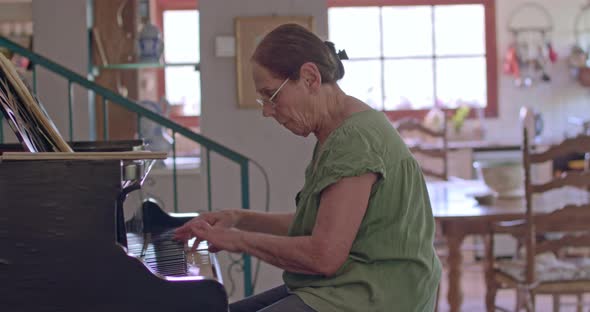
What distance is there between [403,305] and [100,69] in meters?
3.28

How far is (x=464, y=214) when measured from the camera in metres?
3.80

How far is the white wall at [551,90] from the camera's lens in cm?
786

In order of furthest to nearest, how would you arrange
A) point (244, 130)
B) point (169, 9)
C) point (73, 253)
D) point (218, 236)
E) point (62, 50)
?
point (169, 9)
point (244, 130)
point (62, 50)
point (218, 236)
point (73, 253)

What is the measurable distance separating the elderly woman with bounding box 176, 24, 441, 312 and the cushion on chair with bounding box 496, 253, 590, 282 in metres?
2.17

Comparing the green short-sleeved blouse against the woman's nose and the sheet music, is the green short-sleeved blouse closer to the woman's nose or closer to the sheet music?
the woman's nose

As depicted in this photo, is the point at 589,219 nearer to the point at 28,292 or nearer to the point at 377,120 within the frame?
the point at 377,120

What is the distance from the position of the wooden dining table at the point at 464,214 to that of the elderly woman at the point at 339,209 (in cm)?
184

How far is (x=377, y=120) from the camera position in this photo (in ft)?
6.43

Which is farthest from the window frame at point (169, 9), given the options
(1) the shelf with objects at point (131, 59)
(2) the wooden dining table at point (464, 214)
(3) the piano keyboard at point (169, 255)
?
(3) the piano keyboard at point (169, 255)

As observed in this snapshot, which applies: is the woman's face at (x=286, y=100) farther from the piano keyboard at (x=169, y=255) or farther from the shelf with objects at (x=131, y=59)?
the shelf with objects at (x=131, y=59)

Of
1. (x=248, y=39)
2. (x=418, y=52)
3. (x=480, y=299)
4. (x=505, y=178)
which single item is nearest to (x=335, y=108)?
(x=505, y=178)

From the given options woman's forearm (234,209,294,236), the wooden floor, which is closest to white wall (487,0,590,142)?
the wooden floor

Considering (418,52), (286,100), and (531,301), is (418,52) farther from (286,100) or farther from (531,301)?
(286,100)

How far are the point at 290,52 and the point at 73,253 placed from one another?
24.4 inches
